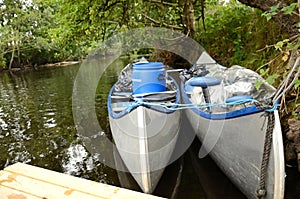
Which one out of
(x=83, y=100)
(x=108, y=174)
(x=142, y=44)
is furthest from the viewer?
(x=142, y=44)

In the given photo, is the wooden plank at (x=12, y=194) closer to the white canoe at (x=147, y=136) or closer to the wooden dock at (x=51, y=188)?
the wooden dock at (x=51, y=188)

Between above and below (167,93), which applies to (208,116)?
below

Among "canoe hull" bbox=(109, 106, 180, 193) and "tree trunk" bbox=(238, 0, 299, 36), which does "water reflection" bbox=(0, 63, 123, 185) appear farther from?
"tree trunk" bbox=(238, 0, 299, 36)

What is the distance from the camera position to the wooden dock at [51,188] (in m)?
2.05

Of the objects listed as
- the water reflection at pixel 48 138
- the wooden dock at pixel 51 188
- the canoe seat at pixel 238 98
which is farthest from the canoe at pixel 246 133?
the water reflection at pixel 48 138

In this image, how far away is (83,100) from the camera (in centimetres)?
812

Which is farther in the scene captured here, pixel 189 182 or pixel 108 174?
pixel 108 174

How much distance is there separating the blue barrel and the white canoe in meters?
0.17

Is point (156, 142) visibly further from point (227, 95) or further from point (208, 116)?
point (227, 95)

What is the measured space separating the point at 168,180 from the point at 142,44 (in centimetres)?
761

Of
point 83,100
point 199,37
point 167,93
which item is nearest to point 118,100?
point 167,93

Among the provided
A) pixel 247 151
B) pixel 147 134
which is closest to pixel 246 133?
pixel 247 151

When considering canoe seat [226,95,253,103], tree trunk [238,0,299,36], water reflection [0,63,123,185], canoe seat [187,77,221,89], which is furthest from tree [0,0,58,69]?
canoe seat [226,95,253,103]

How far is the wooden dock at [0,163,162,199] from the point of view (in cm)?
205
